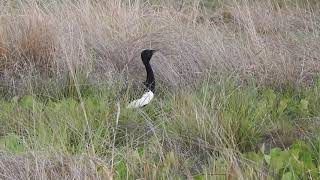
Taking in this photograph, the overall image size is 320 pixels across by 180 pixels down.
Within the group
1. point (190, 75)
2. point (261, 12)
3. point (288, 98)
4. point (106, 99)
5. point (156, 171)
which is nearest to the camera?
point (156, 171)

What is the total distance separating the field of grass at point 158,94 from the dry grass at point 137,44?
1 centimetres

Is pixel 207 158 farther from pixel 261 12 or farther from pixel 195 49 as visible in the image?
pixel 261 12

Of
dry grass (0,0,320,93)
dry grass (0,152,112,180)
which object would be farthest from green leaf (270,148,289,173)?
dry grass (0,0,320,93)

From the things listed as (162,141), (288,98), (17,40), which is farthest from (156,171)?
(17,40)

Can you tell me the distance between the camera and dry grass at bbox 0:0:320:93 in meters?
4.67

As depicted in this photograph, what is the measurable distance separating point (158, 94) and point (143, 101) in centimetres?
57

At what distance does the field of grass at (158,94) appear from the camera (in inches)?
108

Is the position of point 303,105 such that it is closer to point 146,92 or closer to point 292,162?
point 146,92

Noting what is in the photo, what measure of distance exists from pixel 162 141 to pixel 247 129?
572mm

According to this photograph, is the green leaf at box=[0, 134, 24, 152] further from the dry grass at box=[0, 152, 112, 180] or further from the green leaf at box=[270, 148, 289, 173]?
the green leaf at box=[270, 148, 289, 173]

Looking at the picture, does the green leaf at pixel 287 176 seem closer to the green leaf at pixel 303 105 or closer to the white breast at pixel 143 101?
the green leaf at pixel 303 105

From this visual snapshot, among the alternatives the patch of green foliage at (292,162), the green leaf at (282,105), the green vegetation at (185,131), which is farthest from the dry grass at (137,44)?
the patch of green foliage at (292,162)

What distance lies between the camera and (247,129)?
3.37 meters

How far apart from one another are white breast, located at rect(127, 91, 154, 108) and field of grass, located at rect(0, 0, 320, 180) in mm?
66
